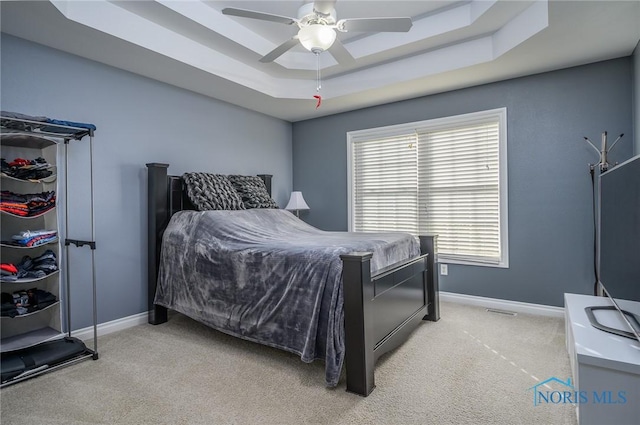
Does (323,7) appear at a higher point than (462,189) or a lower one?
higher

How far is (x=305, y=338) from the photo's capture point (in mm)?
2172

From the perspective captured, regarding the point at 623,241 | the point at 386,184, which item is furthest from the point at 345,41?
the point at 623,241

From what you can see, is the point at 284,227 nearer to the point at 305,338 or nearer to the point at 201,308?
the point at 201,308

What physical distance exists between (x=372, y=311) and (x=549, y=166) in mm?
2552

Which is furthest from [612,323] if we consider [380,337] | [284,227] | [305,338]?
[284,227]

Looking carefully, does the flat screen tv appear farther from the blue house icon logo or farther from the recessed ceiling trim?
the recessed ceiling trim

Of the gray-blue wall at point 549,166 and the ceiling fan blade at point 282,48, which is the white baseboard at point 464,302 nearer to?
the gray-blue wall at point 549,166

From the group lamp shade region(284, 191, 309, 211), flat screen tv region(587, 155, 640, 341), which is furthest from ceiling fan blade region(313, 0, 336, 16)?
lamp shade region(284, 191, 309, 211)

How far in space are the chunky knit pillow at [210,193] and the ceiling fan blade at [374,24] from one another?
6.52 feet

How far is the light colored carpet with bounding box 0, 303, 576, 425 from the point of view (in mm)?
1786

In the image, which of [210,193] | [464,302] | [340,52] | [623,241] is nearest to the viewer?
[623,241]

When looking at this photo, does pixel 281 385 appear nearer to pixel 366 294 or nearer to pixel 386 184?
pixel 366 294

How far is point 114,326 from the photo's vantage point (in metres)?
3.08

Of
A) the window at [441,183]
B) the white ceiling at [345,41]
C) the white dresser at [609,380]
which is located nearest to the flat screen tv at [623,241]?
the white dresser at [609,380]
